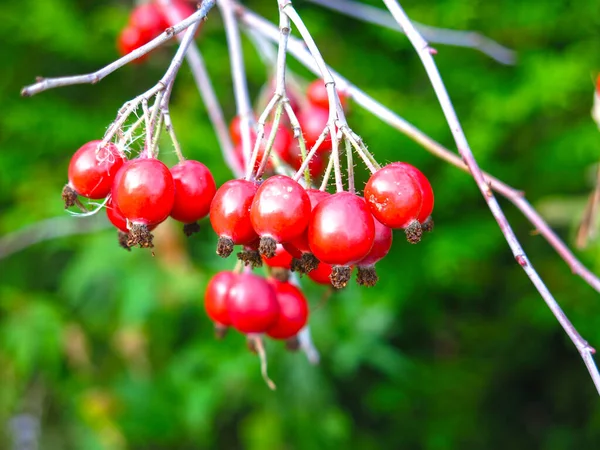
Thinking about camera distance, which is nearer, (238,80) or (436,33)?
(238,80)

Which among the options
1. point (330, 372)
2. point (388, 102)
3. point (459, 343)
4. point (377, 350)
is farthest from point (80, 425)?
point (388, 102)

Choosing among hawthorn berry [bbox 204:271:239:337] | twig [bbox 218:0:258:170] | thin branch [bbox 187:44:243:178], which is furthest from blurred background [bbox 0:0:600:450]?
hawthorn berry [bbox 204:271:239:337]

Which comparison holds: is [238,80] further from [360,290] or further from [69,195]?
[360,290]

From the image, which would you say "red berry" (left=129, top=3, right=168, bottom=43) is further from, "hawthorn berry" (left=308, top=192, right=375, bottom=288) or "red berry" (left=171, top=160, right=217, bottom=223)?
"hawthorn berry" (left=308, top=192, right=375, bottom=288)

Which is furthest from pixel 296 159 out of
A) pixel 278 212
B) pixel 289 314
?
pixel 278 212

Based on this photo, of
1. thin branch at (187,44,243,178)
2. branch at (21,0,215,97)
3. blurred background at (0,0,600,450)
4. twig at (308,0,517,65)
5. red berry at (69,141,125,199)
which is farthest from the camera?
blurred background at (0,0,600,450)

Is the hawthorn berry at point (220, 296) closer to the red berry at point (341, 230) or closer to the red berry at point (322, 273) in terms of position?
the red berry at point (322, 273)
